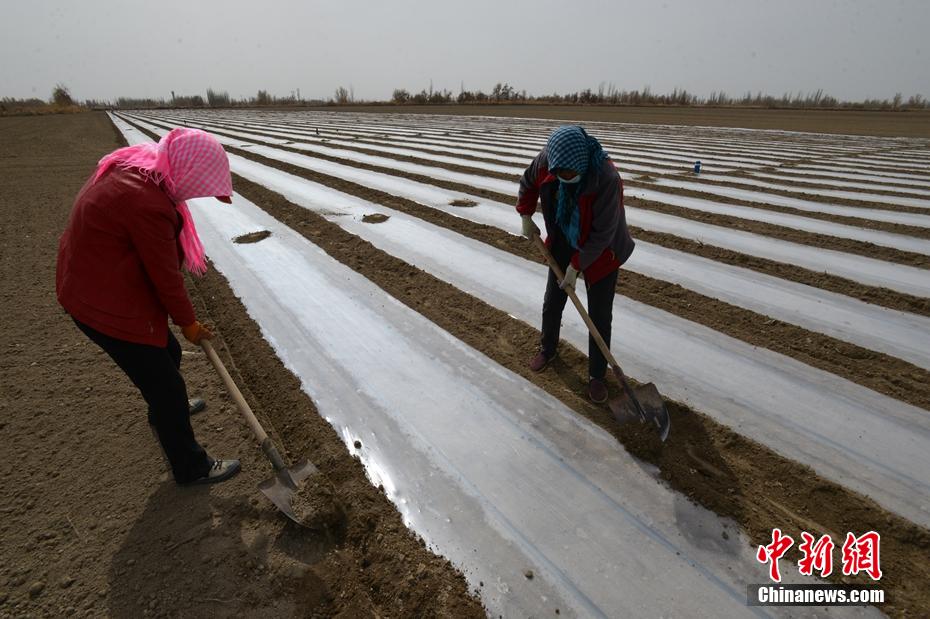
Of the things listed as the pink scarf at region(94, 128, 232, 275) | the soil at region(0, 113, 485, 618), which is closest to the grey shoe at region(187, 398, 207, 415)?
the soil at region(0, 113, 485, 618)

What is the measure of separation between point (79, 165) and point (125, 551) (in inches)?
468

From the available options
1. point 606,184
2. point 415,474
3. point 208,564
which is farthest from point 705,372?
point 208,564

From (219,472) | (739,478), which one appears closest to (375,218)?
(219,472)

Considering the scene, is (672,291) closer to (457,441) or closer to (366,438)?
(457,441)

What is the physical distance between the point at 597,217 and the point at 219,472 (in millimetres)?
2092

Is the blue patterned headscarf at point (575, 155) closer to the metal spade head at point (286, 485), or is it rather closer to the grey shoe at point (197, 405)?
the metal spade head at point (286, 485)

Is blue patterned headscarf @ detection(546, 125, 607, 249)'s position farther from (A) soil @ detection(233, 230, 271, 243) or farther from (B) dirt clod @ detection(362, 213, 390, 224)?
(A) soil @ detection(233, 230, 271, 243)

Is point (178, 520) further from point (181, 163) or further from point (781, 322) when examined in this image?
point (781, 322)

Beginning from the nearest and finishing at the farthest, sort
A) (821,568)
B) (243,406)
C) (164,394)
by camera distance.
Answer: (821,568) → (164,394) → (243,406)

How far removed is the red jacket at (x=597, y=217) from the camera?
2051 millimetres

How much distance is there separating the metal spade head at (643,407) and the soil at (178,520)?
45.3 inches

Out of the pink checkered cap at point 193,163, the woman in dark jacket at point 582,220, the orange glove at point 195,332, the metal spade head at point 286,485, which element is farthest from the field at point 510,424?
the pink checkered cap at point 193,163

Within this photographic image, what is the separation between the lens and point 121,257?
5.21 ft

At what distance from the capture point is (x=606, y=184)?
204cm
